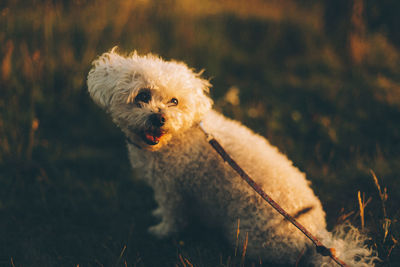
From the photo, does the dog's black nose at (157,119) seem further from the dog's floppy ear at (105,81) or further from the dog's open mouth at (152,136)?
the dog's floppy ear at (105,81)

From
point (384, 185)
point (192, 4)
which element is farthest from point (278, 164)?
point (192, 4)

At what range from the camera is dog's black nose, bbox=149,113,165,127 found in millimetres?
2531

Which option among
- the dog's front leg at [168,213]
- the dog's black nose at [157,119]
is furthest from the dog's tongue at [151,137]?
the dog's front leg at [168,213]

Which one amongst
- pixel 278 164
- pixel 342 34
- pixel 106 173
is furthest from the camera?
pixel 342 34

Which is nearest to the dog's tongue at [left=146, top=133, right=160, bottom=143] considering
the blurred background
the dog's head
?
the dog's head

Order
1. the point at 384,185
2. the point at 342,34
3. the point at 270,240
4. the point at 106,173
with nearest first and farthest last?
the point at 270,240 → the point at 384,185 → the point at 106,173 → the point at 342,34

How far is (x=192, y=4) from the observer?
331 inches

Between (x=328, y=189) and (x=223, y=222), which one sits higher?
(x=328, y=189)

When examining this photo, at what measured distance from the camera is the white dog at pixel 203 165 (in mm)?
2492

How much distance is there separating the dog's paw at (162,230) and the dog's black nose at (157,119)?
121 centimetres

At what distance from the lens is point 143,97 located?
2.72 m

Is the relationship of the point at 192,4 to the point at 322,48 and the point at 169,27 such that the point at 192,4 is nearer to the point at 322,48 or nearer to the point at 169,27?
the point at 169,27

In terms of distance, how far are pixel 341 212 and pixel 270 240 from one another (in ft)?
2.98

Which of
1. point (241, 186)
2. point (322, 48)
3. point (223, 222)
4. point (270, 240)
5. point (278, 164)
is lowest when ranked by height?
point (223, 222)
